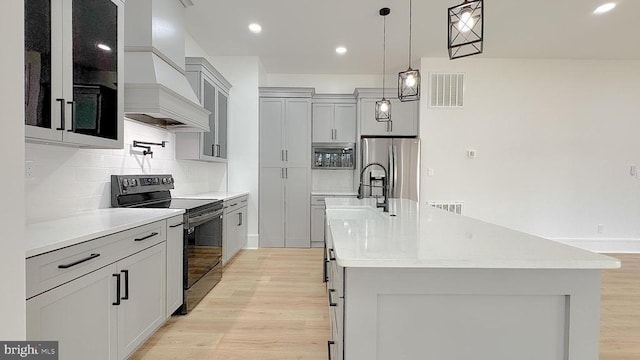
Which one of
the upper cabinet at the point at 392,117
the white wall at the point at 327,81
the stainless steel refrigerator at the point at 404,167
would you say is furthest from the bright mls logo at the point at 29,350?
the white wall at the point at 327,81

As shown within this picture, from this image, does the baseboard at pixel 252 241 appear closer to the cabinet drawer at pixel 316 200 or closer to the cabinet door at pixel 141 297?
the cabinet drawer at pixel 316 200

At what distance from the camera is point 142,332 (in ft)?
6.55

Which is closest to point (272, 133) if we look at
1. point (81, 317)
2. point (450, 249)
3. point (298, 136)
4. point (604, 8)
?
point (298, 136)

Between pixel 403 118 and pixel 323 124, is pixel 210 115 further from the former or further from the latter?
pixel 403 118

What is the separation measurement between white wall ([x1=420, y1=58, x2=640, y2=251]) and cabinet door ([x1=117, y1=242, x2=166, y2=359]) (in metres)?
4.12

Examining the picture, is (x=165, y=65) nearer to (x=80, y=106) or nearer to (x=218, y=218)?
(x=80, y=106)

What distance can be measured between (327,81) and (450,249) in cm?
Result: 505

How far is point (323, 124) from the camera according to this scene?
5.39 m

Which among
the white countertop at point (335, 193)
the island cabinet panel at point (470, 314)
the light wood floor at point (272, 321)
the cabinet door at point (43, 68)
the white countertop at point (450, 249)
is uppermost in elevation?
the cabinet door at point (43, 68)

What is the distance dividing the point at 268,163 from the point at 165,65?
2.57 m

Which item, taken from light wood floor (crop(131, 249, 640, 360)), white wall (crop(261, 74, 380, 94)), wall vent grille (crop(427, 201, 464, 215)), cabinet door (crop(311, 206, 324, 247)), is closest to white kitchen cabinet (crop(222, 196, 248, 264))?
light wood floor (crop(131, 249, 640, 360))

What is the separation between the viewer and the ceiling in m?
3.50

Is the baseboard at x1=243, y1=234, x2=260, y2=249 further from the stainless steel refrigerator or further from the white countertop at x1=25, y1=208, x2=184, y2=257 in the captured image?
the white countertop at x1=25, y1=208, x2=184, y2=257

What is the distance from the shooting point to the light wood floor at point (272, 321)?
2.16m
